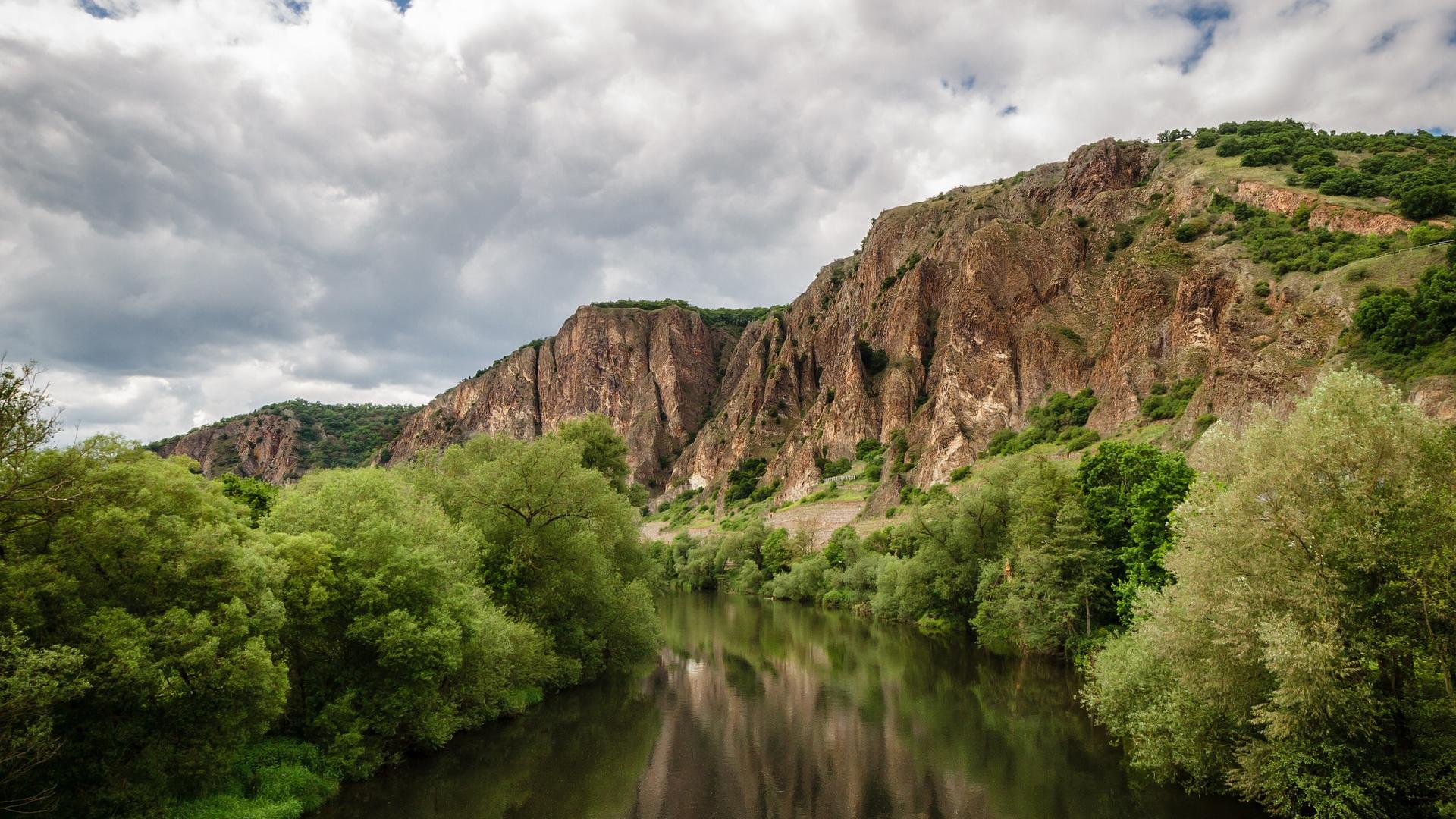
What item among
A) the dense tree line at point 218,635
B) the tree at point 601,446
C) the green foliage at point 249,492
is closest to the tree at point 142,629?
the dense tree line at point 218,635

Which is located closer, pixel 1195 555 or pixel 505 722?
pixel 1195 555

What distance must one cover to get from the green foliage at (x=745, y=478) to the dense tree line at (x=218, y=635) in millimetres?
110060

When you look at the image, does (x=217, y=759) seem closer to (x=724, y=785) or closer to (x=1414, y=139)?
(x=724, y=785)

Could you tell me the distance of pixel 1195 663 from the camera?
15.8 m

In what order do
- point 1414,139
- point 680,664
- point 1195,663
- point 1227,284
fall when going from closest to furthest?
point 1195,663
point 680,664
point 1227,284
point 1414,139

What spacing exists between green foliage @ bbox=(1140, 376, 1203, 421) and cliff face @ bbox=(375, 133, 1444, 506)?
59.2 inches

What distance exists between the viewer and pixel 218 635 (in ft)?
45.2

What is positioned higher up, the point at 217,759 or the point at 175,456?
the point at 175,456

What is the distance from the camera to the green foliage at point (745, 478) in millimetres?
137750

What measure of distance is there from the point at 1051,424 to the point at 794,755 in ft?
247

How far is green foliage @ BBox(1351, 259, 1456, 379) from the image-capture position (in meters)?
41.8

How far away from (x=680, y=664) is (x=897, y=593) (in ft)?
60.6

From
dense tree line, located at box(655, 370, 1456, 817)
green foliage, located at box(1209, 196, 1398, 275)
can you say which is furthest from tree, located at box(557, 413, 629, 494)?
green foliage, located at box(1209, 196, 1398, 275)

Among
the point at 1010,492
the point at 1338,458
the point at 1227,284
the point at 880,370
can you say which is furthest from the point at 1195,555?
the point at 880,370
